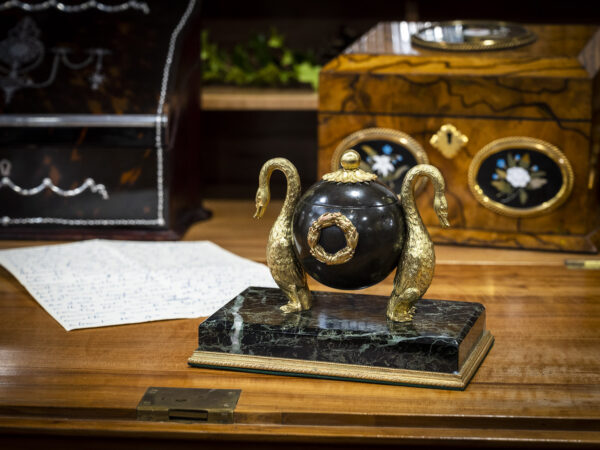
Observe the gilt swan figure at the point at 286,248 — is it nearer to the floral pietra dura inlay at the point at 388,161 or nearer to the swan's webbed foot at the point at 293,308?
the swan's webbed foot at the point at 293,308

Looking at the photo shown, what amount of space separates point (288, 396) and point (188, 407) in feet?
0.36

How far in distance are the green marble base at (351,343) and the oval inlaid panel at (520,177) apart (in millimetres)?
558

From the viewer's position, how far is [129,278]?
1405 millimetres

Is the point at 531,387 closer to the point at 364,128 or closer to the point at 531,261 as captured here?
the point at 531,261

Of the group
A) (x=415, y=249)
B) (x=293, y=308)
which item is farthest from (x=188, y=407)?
(x=415, y=249)

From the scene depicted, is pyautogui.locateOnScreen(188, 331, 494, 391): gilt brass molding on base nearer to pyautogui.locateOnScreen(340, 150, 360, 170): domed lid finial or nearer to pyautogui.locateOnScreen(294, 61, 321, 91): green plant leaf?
pyautogui.locateOnScreen(340, 150, 360, 170): domed lid finial

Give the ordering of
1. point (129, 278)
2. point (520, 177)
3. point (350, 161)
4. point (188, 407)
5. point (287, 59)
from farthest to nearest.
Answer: point (287, 59) < point (520, 177) < point (129, 278) < point (350, 161) < point (188, 407)

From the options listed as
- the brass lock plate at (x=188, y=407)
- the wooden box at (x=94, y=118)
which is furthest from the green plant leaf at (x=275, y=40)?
the brass lock plate at (x=188, y=407)

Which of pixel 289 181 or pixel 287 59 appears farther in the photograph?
pixel 287 59

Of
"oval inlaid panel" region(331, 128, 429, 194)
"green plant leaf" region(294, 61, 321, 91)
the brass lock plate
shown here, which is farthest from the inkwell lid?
"green plant leaf" region(294, 61, 321, 91)

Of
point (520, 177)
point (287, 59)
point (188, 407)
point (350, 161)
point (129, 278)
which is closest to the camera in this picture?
point (188, 407)

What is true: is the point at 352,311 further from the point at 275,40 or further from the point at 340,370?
the point at 275,40

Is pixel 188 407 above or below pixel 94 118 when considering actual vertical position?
below

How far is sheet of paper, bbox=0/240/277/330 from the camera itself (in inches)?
48.8
